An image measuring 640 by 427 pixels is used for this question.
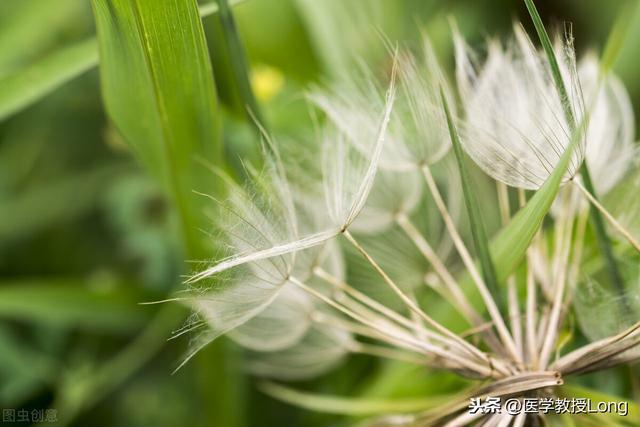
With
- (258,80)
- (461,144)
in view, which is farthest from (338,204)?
(258,80)

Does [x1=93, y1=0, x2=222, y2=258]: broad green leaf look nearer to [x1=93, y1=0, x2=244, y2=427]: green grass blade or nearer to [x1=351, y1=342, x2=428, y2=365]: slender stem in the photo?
[x1=93, y1=0, x2=244, y2=427]: green grass blade

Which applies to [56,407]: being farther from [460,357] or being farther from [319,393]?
[460,357]

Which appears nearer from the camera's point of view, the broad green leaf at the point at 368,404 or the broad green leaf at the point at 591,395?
the broad green leaf at the point at 591,395

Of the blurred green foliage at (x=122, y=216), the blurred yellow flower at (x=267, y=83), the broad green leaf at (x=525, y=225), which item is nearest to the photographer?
the broad green leaf at (x=525, y=225)

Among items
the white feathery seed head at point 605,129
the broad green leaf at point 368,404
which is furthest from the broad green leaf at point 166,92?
the white feathery seed head at point 605,129

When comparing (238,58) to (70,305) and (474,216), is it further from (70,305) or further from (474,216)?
(70,305)

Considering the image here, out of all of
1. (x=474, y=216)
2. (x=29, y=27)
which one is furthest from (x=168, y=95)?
(x=29, y=27)

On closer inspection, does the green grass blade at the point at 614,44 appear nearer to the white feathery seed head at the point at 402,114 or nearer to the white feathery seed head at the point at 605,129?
the white feathery seed head at the point at 605,129

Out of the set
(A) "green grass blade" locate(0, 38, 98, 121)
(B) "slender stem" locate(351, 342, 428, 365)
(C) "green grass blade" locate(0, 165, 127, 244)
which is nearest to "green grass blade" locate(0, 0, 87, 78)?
(C) "green grass blade" locate(0, 165, 127, 244)
